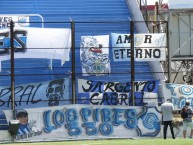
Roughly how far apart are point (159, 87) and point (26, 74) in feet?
18.5

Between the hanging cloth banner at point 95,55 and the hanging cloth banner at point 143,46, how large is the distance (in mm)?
448

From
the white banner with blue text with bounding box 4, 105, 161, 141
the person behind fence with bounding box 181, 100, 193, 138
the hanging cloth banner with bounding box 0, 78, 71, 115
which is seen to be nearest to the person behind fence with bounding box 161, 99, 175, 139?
the person behind fence with bounding box 181, 100, 193, 138

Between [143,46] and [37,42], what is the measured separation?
4.16 m

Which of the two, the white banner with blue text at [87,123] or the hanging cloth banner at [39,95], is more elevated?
the hanging cloth banner at [39,95]

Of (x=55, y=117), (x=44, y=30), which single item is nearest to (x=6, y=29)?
(x=44, y=30)

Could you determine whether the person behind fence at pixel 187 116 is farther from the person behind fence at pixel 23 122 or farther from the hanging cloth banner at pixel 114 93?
the person behind fence at pixel 23 122

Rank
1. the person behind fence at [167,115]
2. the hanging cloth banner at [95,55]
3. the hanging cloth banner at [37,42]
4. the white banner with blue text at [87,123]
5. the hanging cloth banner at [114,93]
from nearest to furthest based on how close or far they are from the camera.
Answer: the person behind fence at [167,115] → the white banner with blue text at [87,123] → the hanging cloth banner at [37,42] → the hanging cloth banner at [114,93] → the hanging cloth banner at [95,55]

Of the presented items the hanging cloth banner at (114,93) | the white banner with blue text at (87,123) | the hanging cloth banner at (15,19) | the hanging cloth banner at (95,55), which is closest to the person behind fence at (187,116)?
the white banner with blue text at (87,123)

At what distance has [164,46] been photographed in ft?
104

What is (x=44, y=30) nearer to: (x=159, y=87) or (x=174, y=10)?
(x=159, y=87)

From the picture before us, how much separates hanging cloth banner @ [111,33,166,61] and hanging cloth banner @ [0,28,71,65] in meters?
2.06

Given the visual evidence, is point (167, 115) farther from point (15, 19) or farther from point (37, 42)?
point (15, 19)

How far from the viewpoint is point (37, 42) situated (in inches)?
1233

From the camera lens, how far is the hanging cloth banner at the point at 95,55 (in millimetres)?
31703
